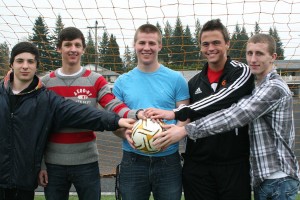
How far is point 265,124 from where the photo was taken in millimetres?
2840

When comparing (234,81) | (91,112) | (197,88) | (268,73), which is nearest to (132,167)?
(91,112)

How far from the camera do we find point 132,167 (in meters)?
3.17

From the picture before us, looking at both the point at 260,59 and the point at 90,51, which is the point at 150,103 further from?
the point at 90,51

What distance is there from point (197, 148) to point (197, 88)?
540 millimetres

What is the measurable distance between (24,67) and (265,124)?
208 centimetres

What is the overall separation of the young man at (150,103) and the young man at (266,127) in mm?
426

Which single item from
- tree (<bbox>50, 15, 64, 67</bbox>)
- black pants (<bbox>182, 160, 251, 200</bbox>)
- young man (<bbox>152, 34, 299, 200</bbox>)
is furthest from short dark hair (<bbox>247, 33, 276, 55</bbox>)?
tree (<bbox>50, 15, 64, 67</bbox>)

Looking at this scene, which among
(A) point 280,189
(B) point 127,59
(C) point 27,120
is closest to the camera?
(A) point 280,189

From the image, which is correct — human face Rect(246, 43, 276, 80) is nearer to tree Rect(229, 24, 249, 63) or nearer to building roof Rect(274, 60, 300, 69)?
tree Rect(229, 24, 249, 63)

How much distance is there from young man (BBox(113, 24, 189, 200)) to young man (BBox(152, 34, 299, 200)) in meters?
0.43

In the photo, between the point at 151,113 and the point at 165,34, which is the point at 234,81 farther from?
the point at 165,34

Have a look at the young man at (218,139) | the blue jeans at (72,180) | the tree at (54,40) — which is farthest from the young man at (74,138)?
the tree at (54,40)

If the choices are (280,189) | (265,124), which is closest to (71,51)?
(265,124)

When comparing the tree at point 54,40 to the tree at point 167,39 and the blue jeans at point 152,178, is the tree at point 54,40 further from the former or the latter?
the blue jeans at point 152,178
